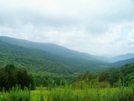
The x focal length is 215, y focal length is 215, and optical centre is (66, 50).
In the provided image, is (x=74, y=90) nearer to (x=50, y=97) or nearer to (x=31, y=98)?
(x=50, y=97)

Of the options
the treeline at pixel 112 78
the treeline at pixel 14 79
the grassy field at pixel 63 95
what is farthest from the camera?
the treeline at pixel 14 79

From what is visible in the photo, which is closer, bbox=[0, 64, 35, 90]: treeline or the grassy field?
the grassy field

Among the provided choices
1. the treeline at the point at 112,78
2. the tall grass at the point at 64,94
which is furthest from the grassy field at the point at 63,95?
the treeline at the point at 112,78

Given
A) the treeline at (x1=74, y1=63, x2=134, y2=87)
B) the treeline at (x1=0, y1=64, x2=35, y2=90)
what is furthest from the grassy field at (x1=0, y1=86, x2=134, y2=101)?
the treeline at (x1=0, y1=64, x2=35, y2=90)

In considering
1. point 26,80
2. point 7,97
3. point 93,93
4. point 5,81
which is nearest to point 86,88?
point 93,93

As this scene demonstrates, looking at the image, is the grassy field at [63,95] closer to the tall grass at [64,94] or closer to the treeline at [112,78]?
the tall grass at [64,94]

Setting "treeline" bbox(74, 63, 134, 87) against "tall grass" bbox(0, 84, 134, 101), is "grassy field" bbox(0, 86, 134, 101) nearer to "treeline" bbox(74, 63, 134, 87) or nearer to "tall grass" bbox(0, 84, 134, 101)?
"tall grass" bbox(0, 84, 134, 101)

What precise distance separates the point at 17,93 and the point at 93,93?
172 cm

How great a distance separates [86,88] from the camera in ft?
16.4

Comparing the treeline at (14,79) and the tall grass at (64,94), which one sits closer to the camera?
the tall grass at (64,94)

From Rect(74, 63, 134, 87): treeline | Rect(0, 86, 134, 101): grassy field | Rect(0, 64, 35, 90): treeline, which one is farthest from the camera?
Rect(0, 64, 35, 90): treeline

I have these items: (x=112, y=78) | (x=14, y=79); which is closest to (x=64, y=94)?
(x=14, y=79)

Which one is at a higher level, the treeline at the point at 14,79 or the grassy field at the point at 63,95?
the grassy field at the point at 63,95

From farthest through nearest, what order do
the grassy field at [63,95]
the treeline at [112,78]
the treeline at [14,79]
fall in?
1. the treeline at [14,79]
2. the treeline at [112,78]
3. the grassy field at [63,95]
